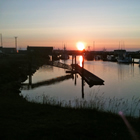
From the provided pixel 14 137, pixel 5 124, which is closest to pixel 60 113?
pixel 5 124

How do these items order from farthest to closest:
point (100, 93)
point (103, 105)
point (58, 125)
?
point (100, 93)
point (103, 105)
point (58, 125)

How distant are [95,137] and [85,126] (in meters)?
0.83

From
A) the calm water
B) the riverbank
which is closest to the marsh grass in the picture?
the calm water

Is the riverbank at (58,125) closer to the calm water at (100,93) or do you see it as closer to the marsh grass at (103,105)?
the marsh grass at (103,105)

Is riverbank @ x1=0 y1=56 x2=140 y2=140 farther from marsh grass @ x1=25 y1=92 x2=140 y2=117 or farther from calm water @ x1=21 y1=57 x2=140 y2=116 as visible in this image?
calm water @ x1=21 y1=57 x2=140 y2=116

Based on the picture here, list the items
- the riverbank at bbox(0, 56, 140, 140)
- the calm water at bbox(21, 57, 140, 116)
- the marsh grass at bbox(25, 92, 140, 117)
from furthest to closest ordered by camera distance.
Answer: the calm water at bbox(21, 57, 140, 116) < the marsh grass at bbox(25, 92, 140, 117) < the riverbank at bbox(0, 56, 140, 140)

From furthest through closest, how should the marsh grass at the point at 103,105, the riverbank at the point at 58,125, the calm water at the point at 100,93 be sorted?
the calm water at the point at 100,93 → the marsh grass at the point at 103,105 → the riverbank at the point at 58,125

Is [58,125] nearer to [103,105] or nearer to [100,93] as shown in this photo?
[103,105]

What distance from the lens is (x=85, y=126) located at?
704cm

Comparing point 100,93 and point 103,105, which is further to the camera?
point 100,93

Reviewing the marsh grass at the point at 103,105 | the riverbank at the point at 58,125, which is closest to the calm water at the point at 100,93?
the marsh grass at the point at 103,105

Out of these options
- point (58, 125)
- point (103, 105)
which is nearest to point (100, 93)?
point (103, 105)

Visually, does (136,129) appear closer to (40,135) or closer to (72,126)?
(72,126)

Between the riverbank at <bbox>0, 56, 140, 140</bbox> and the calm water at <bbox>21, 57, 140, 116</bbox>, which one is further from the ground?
the riverbank at <bbox>0, 56, 140, 140</bbox>
